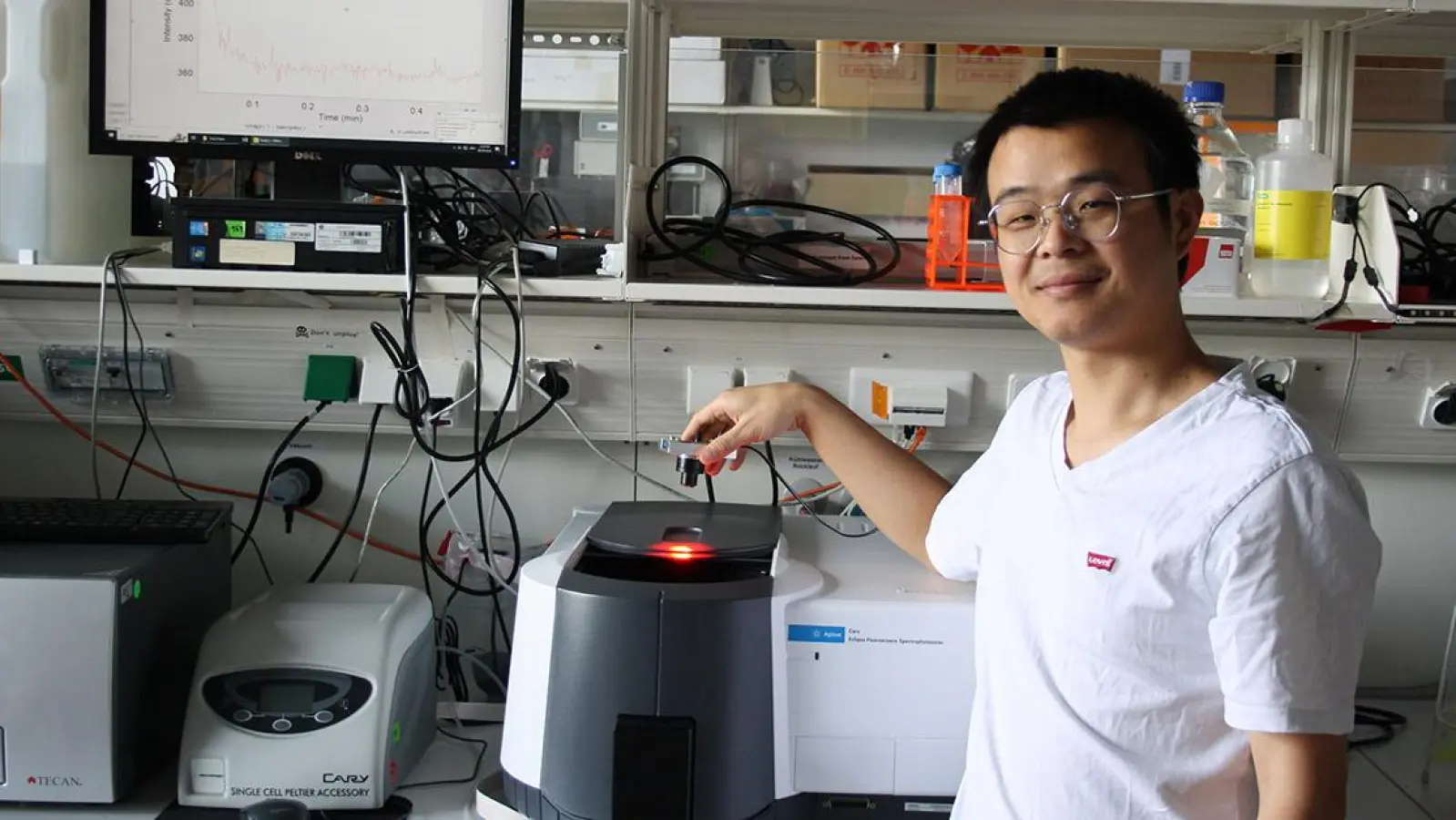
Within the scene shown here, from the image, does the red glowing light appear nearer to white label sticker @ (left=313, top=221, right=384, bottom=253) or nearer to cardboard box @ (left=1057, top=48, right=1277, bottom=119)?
white label sticker @ (left=313, top=221, right=384, bottom=253)

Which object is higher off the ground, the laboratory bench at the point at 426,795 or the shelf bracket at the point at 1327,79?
the shelf bracket at the point at 1327,79

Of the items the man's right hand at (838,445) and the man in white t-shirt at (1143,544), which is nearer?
the man in white t-shirt at (1143,544)

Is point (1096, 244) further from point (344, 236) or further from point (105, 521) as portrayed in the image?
point (105, 521)

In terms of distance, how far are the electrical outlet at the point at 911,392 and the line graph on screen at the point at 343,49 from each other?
60 cm

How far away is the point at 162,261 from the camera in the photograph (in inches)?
60.3

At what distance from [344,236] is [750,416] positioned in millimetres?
497

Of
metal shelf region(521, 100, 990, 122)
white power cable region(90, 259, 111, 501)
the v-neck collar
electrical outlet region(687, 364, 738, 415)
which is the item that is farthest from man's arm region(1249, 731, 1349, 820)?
metal shelf region(521, 100, 990, 122)

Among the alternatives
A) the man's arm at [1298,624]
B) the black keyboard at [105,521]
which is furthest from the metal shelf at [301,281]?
the man's arm at [1298,624]

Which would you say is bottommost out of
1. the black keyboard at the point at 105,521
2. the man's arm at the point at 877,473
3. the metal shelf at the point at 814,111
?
the black keyboard at the point at 105,521

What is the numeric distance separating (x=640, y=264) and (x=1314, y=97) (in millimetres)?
881

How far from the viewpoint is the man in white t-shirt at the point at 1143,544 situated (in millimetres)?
862

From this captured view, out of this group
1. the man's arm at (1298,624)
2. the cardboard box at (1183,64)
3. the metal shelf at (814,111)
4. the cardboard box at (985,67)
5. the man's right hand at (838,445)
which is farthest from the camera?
the metal shelf at (814,111)

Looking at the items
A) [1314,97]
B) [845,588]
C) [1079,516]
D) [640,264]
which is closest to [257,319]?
[640,264]

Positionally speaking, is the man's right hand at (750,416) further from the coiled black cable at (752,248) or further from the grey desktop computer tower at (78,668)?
the grey desktop computer tower at (78,668)
